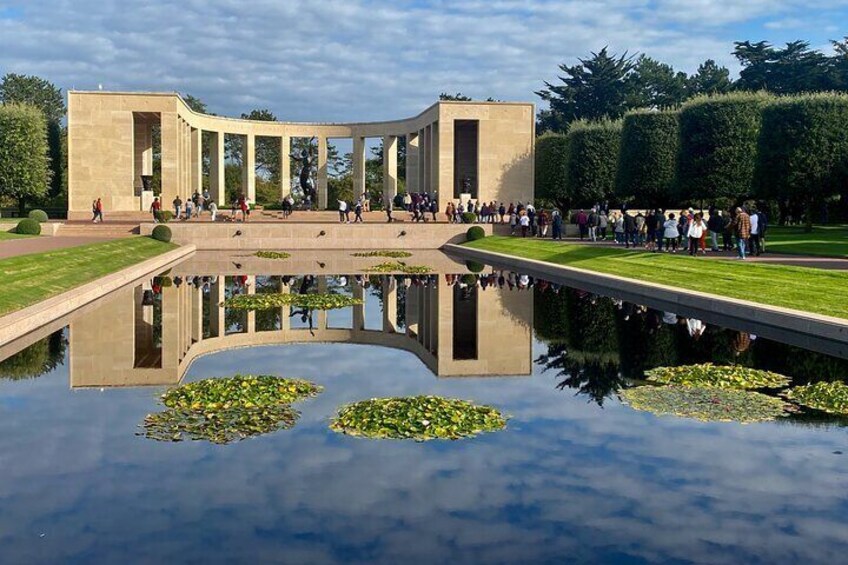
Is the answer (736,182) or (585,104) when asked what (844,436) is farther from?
(585,104)

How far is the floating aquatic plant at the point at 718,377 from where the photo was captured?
35.8 feet

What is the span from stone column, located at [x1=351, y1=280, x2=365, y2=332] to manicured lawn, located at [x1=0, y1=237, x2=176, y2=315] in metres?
6.05

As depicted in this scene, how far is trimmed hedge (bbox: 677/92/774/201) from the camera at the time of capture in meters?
42.2

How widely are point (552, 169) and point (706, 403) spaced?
170 ft

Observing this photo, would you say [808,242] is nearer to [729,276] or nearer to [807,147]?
[807,147]

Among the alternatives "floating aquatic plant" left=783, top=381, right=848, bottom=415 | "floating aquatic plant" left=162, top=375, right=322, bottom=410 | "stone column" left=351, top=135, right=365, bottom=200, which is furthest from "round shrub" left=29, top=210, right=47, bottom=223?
"floating aquatic plant" left=783, top=381, right=848, bottom=415

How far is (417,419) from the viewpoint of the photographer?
9078 millimetres

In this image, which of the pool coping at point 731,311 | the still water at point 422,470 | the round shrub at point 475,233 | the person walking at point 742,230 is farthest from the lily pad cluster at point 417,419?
the round shrub at point 475,233

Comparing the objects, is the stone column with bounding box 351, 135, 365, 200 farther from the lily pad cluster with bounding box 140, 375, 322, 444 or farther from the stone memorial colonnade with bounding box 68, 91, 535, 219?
the lily pad cluster with bounding box 140, 375, 322, 444

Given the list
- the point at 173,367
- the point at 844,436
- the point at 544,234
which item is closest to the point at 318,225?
the point at 544,234

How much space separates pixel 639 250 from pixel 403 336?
1742 centimetres

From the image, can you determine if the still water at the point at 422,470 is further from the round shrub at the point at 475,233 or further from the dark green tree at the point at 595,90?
the dark green tree at the point at 595,90

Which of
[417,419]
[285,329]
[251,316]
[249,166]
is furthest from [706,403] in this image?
[249,166]

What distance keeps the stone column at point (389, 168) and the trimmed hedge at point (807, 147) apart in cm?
3225
